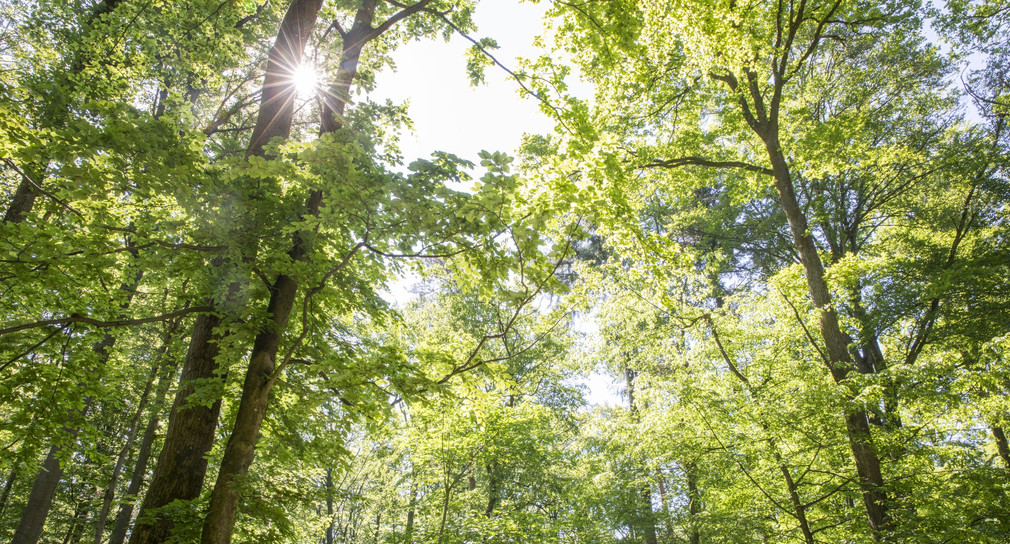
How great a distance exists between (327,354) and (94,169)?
2017mm

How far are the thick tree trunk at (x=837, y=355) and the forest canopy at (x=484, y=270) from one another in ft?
0.17

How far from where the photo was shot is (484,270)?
3.09 meters

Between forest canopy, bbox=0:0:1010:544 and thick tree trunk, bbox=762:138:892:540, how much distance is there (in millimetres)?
50

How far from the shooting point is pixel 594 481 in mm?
10367

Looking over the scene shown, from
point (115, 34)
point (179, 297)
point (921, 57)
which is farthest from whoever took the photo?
point (921, 57)

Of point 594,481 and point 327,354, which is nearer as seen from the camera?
point 327,354

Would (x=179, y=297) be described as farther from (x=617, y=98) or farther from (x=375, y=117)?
(x=617, y=98)

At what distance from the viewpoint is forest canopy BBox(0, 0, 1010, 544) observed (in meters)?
3.07

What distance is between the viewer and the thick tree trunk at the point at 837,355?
5.90 m

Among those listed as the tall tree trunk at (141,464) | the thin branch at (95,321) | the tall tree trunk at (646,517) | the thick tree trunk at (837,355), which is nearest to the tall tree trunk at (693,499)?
the tall tree trunk at (646,517)

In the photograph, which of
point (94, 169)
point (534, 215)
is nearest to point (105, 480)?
point (94, 169)

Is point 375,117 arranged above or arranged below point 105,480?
above

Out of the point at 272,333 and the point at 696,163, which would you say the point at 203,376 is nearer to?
the point at 272,333

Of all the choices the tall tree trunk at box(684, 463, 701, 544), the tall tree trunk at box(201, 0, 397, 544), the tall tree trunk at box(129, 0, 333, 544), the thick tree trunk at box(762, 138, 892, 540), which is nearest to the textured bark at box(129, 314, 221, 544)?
the tall tree trunk at box(129, 0, 333, 544)
